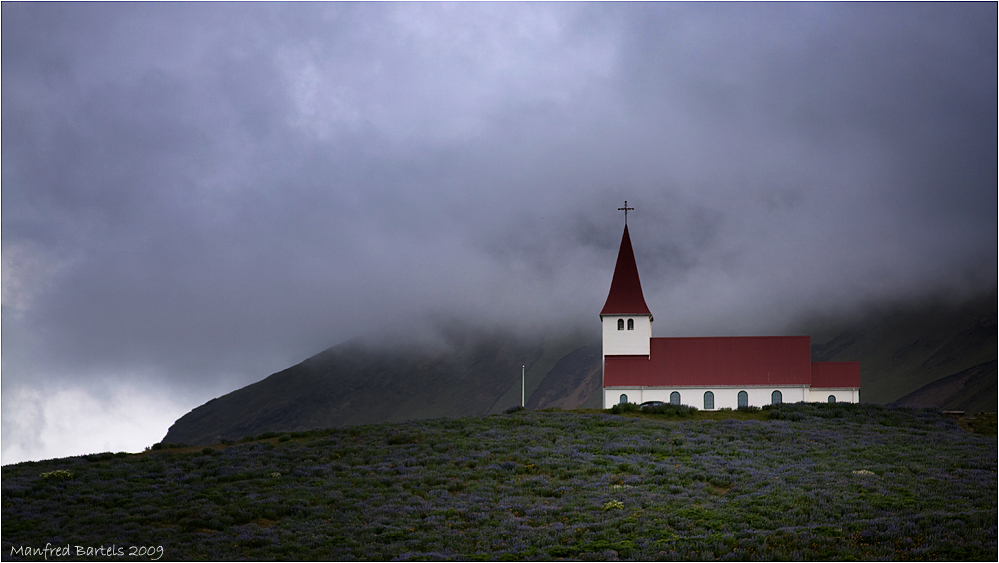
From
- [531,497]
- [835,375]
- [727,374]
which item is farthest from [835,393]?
[531,497]

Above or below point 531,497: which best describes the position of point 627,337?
above

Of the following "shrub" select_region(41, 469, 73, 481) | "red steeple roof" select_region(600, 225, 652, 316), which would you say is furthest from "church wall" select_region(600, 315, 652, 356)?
"shrub" select_region(41, 469, 73, 481)

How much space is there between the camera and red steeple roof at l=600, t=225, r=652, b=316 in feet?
235

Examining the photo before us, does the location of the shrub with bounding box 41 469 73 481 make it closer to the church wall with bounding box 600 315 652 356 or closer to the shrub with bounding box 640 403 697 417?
the shrub with bounding box 640 403 697 417

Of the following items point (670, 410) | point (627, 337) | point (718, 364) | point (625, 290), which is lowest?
point (670, 410)

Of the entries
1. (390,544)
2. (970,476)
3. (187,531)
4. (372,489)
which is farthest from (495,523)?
(970,476)

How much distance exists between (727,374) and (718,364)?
1.13 metres

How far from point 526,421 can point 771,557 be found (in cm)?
2153

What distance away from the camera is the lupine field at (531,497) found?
21.0 meters

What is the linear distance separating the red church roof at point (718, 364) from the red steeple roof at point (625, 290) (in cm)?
439

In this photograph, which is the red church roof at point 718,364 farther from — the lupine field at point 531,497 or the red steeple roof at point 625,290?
the lupine field at point 531,497

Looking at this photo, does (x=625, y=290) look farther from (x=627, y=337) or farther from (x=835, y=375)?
(x=835, y=375)

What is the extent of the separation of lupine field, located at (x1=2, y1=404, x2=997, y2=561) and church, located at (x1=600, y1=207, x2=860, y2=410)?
26621mm

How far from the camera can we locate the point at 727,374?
65688 mm
